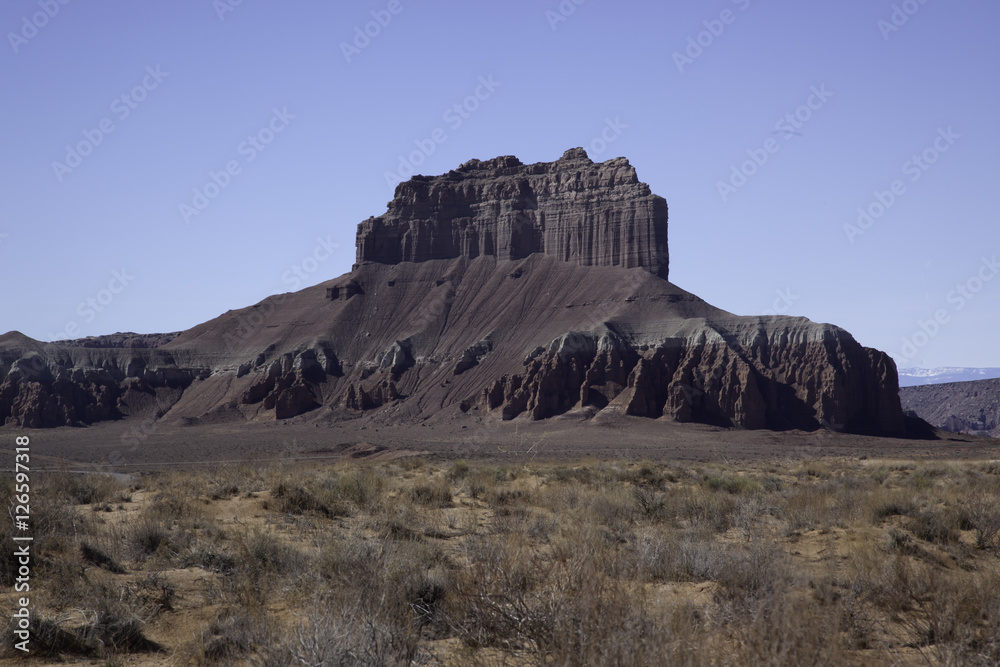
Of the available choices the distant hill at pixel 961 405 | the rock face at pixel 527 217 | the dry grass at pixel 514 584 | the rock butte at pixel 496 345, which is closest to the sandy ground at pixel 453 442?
the rock butte at pixel 496 345

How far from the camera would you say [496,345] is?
105438 millimetres

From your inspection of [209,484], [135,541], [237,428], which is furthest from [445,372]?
[135,541]

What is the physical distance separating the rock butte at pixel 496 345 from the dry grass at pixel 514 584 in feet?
240

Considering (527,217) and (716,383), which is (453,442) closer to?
(716,383)

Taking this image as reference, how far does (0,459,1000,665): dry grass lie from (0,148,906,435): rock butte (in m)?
73.3

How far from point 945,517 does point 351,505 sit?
33.5 feet

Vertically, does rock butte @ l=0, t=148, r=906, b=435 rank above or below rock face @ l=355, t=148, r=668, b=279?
below

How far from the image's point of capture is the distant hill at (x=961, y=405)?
444 ft

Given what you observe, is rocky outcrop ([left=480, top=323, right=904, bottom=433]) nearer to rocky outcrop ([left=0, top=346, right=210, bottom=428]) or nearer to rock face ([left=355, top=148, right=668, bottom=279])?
rock face ([left=355, top=148, right=668, bottom=279])

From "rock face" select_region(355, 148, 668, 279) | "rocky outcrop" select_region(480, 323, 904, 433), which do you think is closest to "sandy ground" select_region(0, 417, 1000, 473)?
"rocky outcrop" select_region(480, 323, 904, 433)

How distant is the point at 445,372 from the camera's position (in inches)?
4060

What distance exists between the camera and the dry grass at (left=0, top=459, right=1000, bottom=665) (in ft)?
19.2

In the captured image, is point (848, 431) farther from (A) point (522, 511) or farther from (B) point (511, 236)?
(A) point (522, 511)

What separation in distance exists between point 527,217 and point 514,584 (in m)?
121
